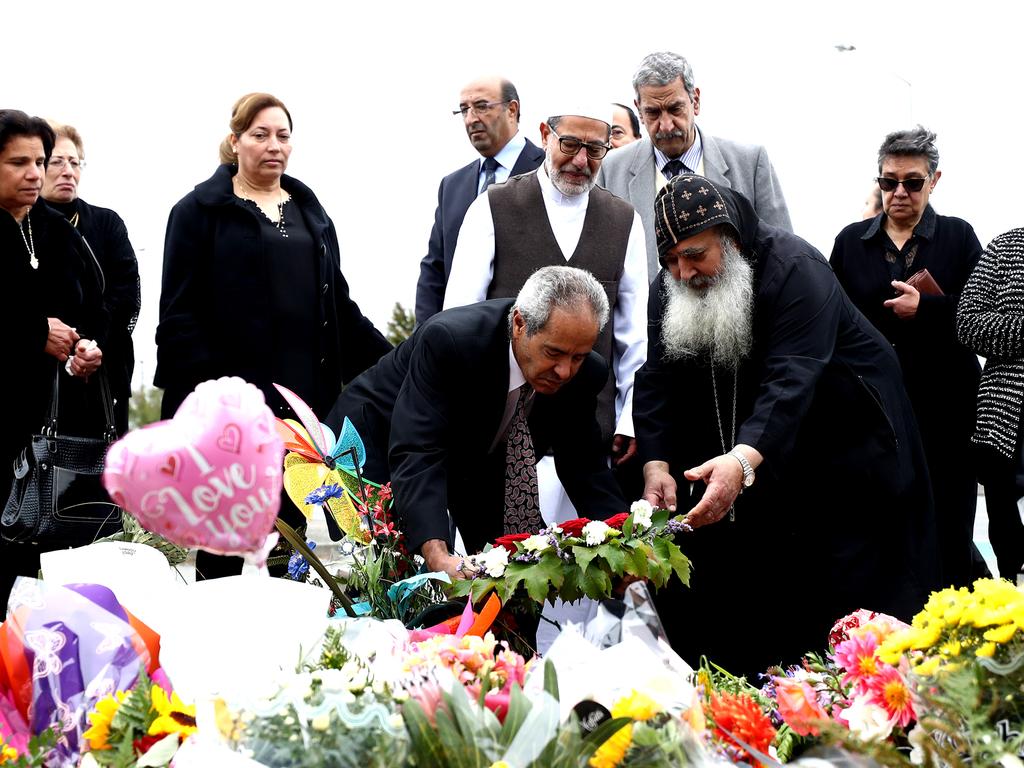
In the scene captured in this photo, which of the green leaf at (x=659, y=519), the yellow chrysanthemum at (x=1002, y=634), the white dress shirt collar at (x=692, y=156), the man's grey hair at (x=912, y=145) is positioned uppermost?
the man's grey hair at (x=912, y=145)

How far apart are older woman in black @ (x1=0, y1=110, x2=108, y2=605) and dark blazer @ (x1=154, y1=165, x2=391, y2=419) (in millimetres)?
307

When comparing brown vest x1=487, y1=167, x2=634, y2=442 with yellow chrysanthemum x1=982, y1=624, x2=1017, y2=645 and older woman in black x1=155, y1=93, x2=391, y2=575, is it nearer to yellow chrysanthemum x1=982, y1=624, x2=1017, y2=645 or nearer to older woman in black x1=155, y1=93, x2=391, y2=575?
older woman in black x1=155, y1=93, x2=391, y2=575

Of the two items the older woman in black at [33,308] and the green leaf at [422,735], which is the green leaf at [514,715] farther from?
the older woman in black at [33,308]

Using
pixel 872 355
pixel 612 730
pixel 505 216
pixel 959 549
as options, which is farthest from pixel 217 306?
pixel 612 730

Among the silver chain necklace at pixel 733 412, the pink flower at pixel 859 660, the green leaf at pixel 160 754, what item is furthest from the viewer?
the silver chain necklace at pixel 733 412

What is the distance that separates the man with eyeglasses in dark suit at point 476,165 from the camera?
15.5ft

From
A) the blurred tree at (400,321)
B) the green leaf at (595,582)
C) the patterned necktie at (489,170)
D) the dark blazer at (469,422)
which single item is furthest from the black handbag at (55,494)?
the blurred tree at (400,321)

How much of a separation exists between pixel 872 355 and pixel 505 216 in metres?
1.24

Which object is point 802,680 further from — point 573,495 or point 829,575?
point 829,575

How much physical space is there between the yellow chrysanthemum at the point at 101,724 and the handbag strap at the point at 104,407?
238 cm

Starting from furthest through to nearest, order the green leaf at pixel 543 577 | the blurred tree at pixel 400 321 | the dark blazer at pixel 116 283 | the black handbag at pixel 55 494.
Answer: the blurred tree at pixel 400 321 → the dark blazer at pixel 116 283 → the black handbag at pixel 55 494 → the green leaf at pixel 543 577

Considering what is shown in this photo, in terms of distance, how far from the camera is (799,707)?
1.94 meters

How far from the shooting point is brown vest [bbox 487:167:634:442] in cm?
412

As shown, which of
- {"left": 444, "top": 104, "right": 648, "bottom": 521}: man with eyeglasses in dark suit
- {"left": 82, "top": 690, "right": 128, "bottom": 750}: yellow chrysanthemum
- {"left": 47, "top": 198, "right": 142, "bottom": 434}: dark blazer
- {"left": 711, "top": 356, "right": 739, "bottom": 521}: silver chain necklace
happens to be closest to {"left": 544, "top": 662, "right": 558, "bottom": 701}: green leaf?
{"left": 82, "top": 690, "right": 128, "bottom": 750}: yellow chrysanthemum
